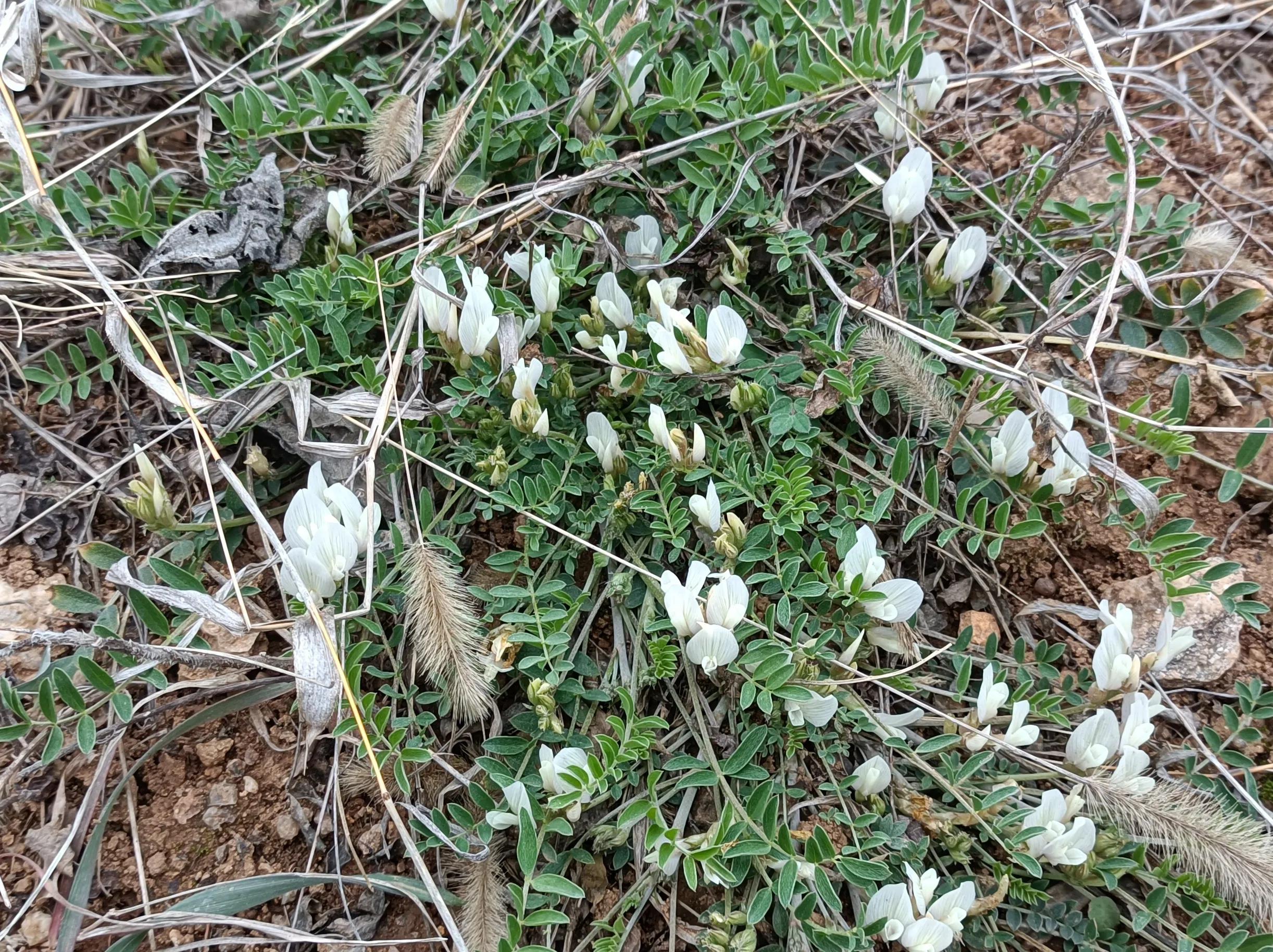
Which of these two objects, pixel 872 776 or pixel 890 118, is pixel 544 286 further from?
pixel 872 776

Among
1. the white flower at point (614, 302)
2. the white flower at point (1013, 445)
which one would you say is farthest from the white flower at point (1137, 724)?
the white flower at point (614, 302)

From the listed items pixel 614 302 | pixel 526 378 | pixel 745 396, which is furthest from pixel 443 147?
pixel 745 396

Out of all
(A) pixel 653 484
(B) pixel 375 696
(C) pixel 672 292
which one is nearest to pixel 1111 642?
(A) pixel 653 484

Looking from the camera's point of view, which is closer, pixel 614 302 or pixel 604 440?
pixel 604 440

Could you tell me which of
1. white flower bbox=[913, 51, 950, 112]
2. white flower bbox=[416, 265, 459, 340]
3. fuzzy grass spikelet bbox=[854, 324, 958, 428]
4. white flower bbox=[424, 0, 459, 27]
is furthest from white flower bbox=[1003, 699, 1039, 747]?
white flower bbox=[424, 0, 459, 27]

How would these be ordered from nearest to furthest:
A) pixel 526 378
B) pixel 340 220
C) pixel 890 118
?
pixel 526 378
pixel 340 220
pixel 890 118

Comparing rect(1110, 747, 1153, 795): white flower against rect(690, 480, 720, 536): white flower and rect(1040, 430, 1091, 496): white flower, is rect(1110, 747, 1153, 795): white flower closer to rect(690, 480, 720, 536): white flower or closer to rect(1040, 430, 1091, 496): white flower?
rect(1040, 430, 1091, 496): white flower

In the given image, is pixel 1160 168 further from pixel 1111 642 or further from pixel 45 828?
pixel 45 828
